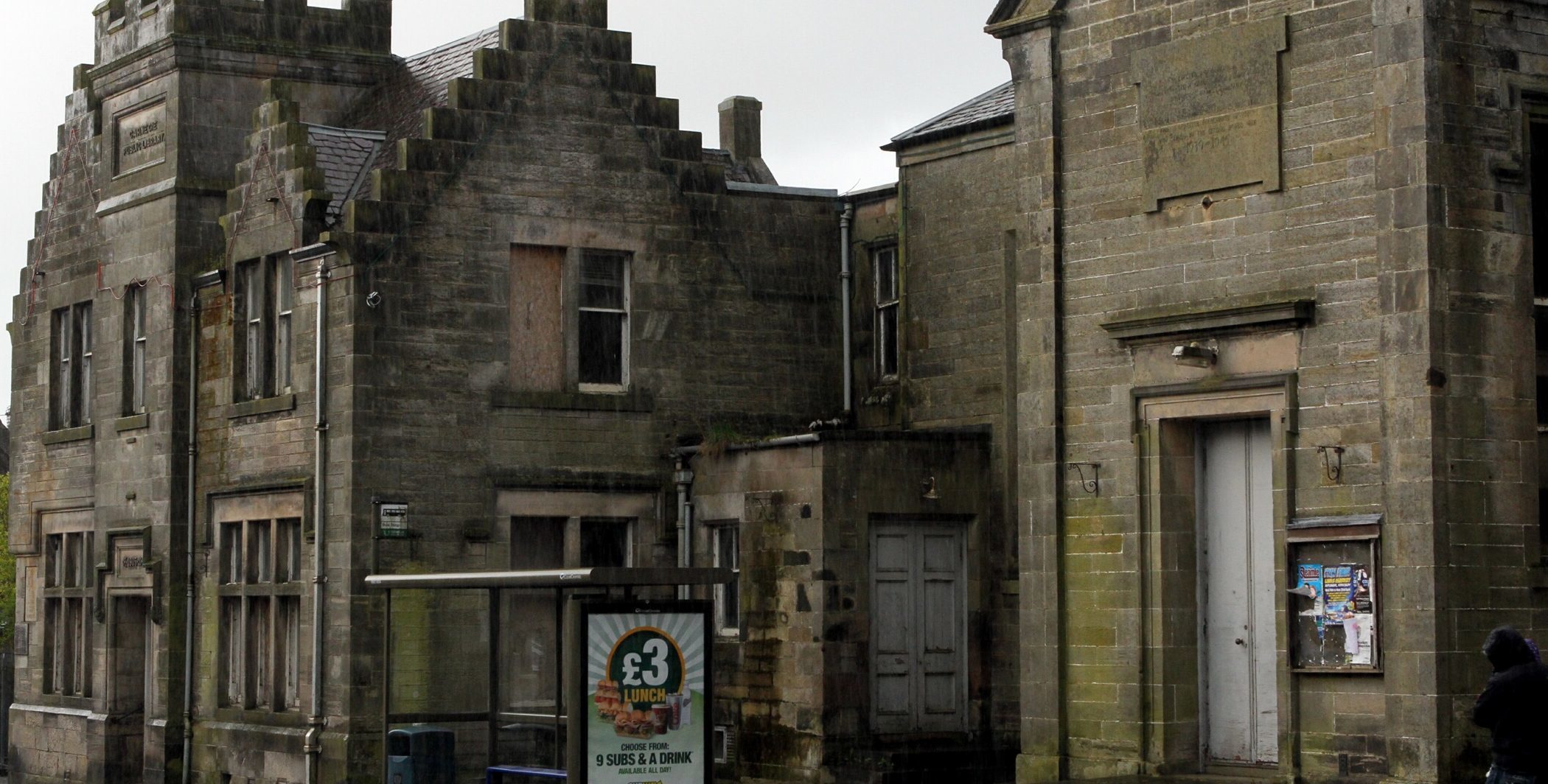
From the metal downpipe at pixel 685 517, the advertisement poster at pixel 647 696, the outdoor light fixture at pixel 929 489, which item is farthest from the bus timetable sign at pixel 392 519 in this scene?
the advertisement poster at pixel 647 696

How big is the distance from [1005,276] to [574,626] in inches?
360

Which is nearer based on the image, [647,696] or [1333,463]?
[647,696]

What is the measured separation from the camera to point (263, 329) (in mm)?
27125

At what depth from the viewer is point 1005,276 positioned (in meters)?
25.6

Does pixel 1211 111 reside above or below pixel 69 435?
above

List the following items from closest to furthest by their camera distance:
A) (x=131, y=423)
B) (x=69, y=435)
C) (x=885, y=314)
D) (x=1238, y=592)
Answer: (x=1238, y=592) < (x=885, y=314) < (x=131, y=423) < (x=69, y=435)

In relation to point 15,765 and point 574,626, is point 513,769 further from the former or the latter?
point 15,765

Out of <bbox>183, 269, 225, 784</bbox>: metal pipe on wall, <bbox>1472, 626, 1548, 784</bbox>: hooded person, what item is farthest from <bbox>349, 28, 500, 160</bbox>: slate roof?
<bbox>1472, 626, 1548, 784</bbox>: hooded person

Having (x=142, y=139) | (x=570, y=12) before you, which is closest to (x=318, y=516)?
(x=570, y=12)

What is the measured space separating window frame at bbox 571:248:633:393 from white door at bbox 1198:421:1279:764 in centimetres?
878

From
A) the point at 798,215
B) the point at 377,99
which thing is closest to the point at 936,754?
the point at 798,215

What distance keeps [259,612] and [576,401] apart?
4.59m

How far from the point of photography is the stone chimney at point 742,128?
117 ft

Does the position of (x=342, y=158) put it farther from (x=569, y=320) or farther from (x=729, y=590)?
(x=729, y=590)
